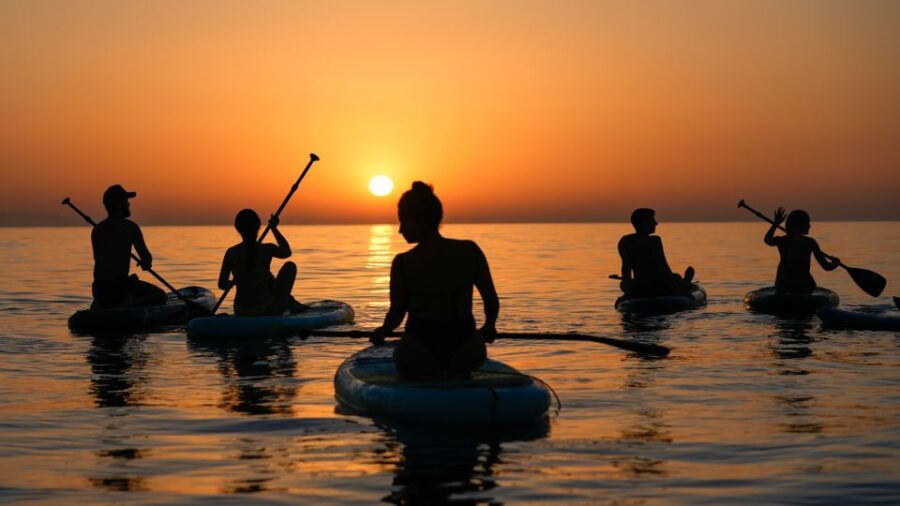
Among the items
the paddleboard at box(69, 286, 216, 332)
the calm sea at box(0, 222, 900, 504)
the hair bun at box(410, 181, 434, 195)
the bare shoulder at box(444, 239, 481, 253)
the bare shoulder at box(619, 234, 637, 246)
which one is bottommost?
the calm sea at box(0, 222, 900, 504)

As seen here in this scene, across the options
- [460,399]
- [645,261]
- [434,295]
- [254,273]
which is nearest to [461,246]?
[434,295]

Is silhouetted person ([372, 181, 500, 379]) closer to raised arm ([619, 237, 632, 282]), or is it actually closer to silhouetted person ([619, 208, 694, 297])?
silhouetted person ([619, 208, 694, 297])

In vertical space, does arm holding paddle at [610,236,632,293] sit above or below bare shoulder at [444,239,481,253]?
below

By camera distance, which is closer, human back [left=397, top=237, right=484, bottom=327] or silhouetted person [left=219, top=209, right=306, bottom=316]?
human back [left=397, top=237, right=484, bottom=327]

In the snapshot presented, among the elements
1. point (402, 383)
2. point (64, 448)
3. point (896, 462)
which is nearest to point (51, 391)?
point (64, 448)

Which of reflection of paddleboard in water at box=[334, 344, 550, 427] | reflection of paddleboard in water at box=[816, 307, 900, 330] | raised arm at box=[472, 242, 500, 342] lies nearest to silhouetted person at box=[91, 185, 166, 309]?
reflection of paddleboard in water at box=[334, 344, 550, 427]

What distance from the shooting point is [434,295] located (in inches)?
352

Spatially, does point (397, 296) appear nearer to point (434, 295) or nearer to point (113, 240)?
point (434, 295)

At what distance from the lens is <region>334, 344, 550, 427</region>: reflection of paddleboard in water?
8539mm

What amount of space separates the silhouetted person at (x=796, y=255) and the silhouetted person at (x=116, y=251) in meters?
10.5

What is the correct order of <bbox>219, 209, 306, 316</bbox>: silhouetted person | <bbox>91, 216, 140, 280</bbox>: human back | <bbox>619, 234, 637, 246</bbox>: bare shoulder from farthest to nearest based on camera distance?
<bbox>619, 234, 637, 246</bbox>: bare shoulder, <bbox>91, 216, 140, 280</bbox>: human back, <bbox>219, 209, 306, 316</bbox>: silhouetted person

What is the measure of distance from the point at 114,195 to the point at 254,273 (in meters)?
2.50

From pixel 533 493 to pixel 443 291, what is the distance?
244 cm

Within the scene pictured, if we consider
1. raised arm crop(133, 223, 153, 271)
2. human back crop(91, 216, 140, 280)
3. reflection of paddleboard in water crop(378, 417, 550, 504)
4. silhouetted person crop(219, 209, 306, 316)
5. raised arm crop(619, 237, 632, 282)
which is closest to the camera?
reflection of paddleboard in water crop(378, 417, 550, 504)
